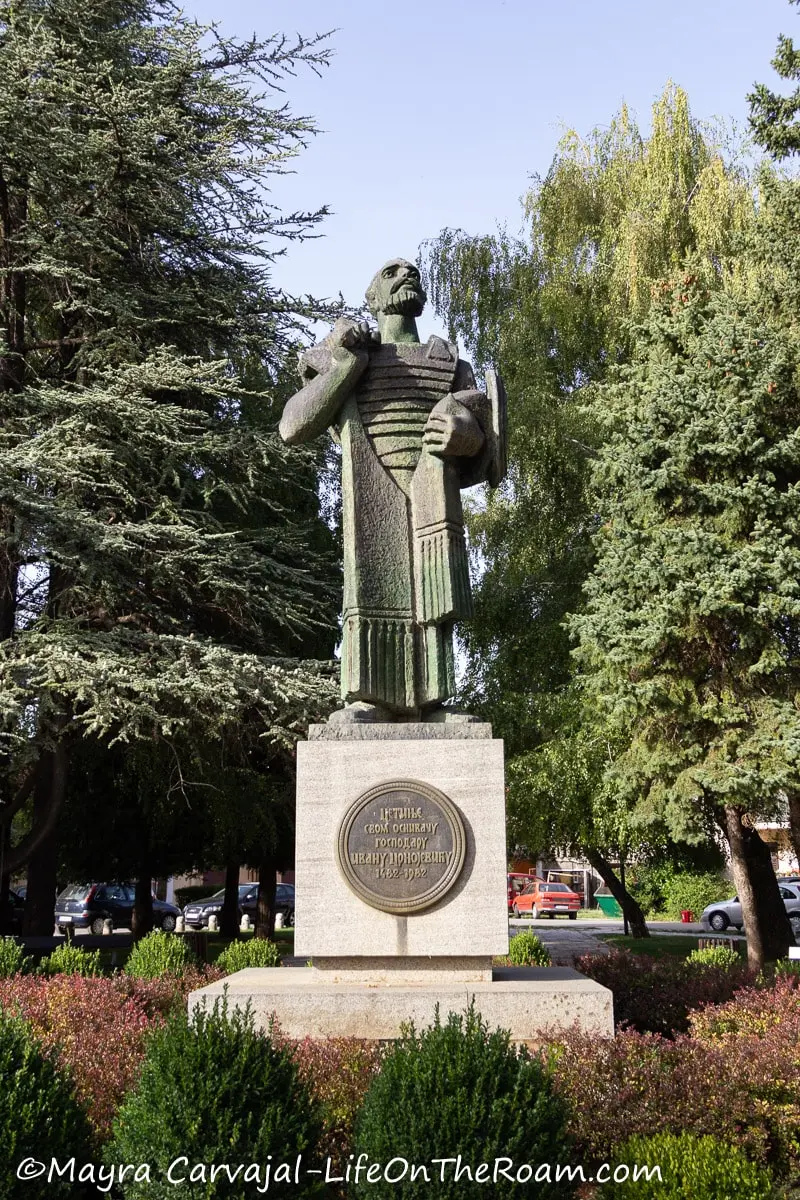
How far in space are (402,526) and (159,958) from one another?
545 cm

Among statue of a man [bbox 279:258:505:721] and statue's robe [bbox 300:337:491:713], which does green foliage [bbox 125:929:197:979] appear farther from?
statue's robe [bbox 300:337:491:713]

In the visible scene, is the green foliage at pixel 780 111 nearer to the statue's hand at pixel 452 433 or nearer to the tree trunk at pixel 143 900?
the statue's hand at pixel 452 433

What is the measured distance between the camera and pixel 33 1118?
A: 4.42 m

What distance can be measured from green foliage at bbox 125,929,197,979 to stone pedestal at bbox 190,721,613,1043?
146 inches

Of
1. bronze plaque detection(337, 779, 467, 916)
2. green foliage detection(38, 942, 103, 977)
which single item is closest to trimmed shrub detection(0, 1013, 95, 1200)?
bronze plaque detection(337, 779, 467, 916)

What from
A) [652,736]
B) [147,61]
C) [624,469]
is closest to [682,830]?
[652,736]

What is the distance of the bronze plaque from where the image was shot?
682cm

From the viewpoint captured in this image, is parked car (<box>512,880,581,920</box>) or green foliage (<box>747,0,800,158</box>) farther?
parked car (<box>512,880,581,920</box>)

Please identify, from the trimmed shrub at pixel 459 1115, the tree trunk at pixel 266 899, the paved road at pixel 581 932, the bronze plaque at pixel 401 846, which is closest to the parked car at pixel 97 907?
the tree trunk at pixel 266 899

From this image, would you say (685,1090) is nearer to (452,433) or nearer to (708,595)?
(452,433)

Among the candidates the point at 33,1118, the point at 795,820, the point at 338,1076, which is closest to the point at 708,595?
the point at 795,820

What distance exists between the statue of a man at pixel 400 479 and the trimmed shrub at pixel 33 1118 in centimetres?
302

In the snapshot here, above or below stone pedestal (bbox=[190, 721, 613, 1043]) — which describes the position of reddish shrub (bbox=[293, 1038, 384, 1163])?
below

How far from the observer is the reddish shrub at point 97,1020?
18.0ft
